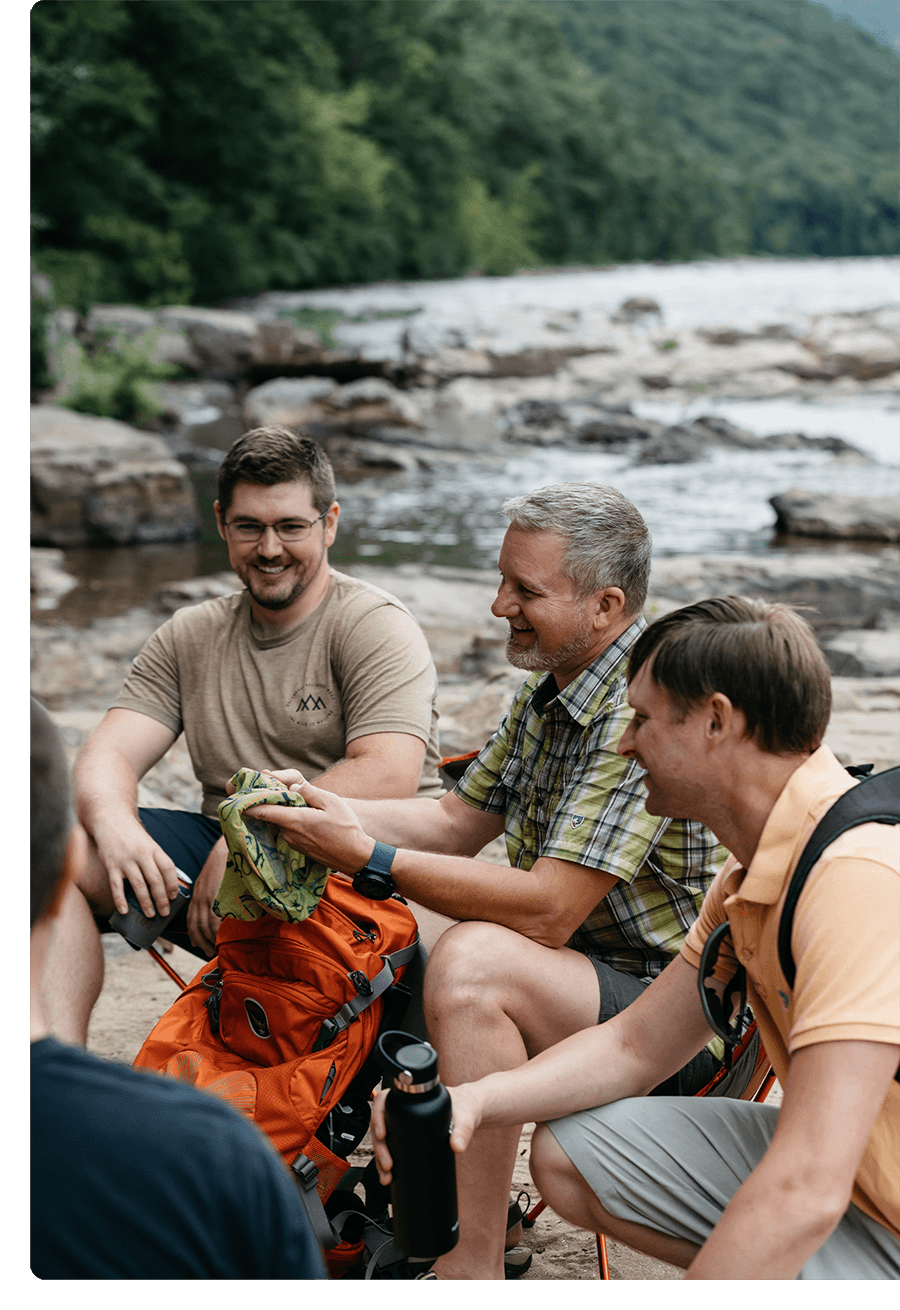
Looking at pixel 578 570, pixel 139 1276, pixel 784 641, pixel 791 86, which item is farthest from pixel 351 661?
pixel 791 86

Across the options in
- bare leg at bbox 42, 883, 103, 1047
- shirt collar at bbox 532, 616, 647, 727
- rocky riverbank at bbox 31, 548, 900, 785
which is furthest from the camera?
rocky riverbank at bbox 31, 548, 900, 785

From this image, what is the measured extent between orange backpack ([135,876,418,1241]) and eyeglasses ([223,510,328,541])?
0.93 m

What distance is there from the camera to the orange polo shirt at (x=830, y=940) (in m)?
1.26

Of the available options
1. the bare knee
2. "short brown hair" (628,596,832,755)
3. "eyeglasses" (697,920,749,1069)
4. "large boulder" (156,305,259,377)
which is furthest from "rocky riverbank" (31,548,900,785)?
"large boulder" (156,305,259,377)

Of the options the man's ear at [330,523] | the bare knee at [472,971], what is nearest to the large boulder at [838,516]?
the man's ear at [330,523]

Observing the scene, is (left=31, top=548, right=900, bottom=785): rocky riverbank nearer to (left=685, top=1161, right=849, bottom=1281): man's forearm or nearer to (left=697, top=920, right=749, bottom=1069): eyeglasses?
(left=697, top=920, right=749, bottom=1069): eyeglasses

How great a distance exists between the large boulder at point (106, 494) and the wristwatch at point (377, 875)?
31.7ft

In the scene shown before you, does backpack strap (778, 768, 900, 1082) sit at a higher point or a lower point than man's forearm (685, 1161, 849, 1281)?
higher

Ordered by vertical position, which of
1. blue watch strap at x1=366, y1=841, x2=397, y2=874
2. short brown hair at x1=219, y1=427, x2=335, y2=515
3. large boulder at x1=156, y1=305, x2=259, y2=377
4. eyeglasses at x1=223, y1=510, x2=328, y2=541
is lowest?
blue watch strap at x1=366, y1=841, x2=397, y2=874

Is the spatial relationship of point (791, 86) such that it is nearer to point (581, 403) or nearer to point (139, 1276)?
point (581, 403)

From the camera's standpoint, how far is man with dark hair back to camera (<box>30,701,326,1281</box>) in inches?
35.6

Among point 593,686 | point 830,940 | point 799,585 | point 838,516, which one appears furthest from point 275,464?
point 838,516

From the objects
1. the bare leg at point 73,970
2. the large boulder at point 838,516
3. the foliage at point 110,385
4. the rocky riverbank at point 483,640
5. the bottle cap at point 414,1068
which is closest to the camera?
the bottle cap at point 414,1068

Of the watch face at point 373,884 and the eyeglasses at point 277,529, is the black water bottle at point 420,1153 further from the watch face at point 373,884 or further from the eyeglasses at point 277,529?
the eyeglasses at point 277,529
